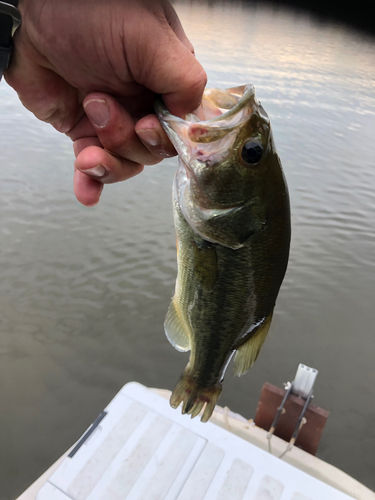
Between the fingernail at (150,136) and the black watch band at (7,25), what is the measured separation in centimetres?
56

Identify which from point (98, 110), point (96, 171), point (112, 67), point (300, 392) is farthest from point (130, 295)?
point (112, 67)

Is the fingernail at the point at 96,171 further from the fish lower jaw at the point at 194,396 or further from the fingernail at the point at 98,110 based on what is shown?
the fish lower jaw at the point at 194,396

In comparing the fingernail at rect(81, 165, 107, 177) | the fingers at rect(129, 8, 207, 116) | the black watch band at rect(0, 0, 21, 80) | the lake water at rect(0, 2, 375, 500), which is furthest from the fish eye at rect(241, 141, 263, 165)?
the lake water at rect(0, 2, 375, 500)

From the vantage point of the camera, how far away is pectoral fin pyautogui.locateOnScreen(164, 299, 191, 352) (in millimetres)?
1686

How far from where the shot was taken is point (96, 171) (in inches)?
66.2

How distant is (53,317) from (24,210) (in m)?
2.52

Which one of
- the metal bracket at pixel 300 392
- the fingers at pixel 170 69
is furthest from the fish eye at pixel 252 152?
the metal bracket at pixel 300 392

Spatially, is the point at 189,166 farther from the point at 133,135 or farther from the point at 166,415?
the point at 166,415

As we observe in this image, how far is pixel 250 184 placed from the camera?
133 cm

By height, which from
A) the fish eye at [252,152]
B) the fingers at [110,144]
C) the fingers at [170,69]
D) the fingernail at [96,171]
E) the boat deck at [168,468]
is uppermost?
the fingers at [170,69]

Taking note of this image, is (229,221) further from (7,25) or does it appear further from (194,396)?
(7,25)

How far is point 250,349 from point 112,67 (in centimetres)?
129

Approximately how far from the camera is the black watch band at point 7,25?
1.23 metres

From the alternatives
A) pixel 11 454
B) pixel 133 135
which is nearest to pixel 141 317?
pixel 11 454
